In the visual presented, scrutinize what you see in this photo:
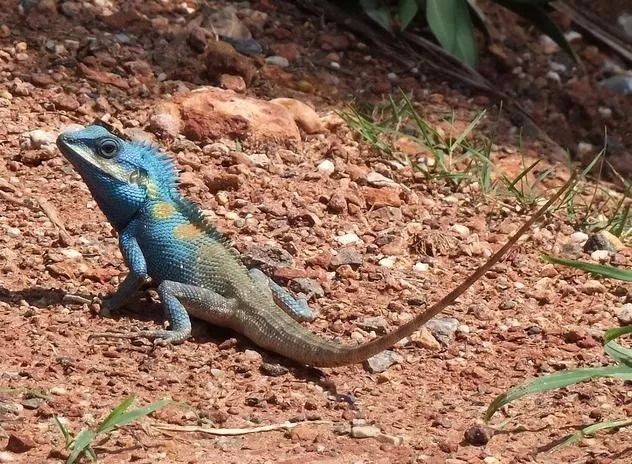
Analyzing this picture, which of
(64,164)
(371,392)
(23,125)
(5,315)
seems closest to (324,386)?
(371,392)

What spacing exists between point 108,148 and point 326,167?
5.96 feet

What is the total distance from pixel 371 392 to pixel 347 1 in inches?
173

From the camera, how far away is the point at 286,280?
A: 5902 mm

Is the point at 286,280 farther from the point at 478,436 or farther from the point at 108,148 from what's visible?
the point at 478,436

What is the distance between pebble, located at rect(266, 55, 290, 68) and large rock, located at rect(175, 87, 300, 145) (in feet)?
3.10

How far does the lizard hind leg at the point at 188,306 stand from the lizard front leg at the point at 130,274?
11cm

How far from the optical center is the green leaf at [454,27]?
8.28 m

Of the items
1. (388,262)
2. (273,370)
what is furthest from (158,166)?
(388,262)

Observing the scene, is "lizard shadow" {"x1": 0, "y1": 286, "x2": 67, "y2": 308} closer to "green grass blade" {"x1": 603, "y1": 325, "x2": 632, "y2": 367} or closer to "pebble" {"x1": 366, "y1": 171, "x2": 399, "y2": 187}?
"pebble" {"x1": 366, "y1": 171, "x2": 399, "y2": 187}

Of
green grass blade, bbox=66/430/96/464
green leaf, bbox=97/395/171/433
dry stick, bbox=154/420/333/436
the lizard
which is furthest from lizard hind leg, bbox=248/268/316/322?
green grass blade, bbox=66/430/96/464

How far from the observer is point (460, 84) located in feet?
28.1

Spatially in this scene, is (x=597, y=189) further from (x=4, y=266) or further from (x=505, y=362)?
(x=4, y=266)

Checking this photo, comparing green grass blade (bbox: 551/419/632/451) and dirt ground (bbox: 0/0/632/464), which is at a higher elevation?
green grass blade (bbox: 551/419/632/451)

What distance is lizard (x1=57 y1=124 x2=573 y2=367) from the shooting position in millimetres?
5371
